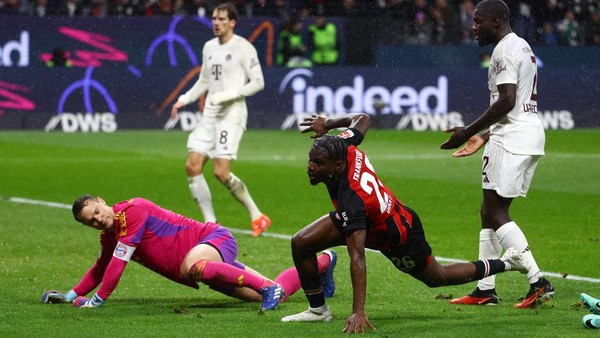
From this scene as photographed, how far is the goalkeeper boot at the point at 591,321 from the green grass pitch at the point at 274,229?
0.05 meters

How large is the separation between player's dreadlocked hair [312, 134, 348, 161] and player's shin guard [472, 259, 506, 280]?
1.29m

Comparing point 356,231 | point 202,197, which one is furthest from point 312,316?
point 202,197

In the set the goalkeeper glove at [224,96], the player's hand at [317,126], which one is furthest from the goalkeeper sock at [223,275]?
the goalkeeper glove at [224,96]

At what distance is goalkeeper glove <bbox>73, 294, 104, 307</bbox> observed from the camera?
820cm

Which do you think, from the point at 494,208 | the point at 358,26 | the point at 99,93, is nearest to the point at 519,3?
the point at 358,26

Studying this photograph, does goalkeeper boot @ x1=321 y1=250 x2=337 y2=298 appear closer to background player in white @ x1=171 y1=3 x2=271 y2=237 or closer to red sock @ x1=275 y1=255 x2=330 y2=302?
red sock @ x1=275 y1=255 x2=330 y2=302

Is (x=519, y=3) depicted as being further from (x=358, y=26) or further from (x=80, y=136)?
(x=80, y=136)

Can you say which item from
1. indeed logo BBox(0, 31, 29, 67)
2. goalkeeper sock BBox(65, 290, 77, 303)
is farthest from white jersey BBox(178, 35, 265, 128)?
indeed logo BBox(0, 31, 29, 67)

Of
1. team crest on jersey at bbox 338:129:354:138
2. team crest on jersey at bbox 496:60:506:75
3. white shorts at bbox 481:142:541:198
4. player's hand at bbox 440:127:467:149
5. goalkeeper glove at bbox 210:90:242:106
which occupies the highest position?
team crest on jersey at bbox 496:60:506:75

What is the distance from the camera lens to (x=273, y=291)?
8.20m

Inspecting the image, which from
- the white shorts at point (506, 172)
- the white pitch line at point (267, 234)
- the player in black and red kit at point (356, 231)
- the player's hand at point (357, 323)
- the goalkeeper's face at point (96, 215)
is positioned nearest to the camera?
the player's hand at point (357, 323)

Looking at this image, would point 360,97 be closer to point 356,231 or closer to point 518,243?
point 518,243

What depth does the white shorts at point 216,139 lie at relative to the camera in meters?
13.1

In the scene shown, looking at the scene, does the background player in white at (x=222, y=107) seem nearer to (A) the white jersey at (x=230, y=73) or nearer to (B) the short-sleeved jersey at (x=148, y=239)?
(A) the white jersey at (x=230, y=73)
